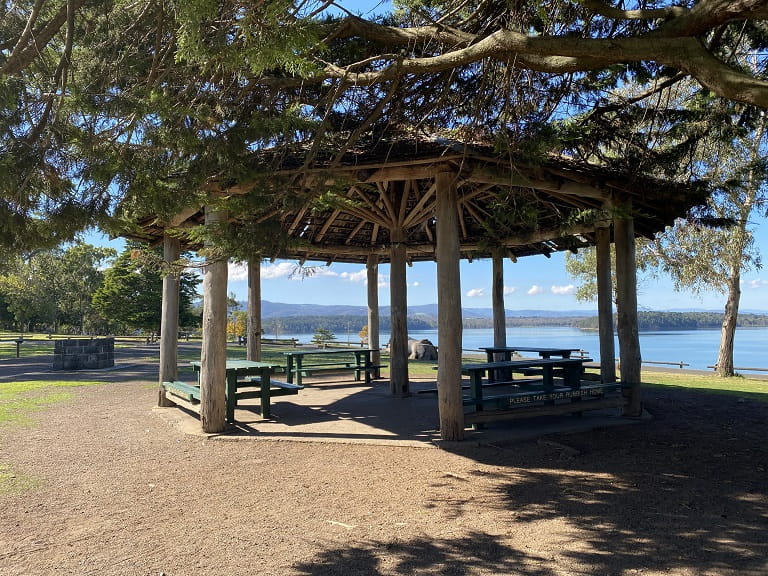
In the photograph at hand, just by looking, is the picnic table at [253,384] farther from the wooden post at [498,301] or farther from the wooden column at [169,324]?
the wooden post at [498,301]

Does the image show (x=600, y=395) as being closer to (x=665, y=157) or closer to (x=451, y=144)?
(x=665, y=157)

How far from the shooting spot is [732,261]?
18234mm

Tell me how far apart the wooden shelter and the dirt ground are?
1372mm

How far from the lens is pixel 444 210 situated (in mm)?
7121

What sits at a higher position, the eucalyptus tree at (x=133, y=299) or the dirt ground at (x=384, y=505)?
the eucalyptus tree at (x=133, y=299)

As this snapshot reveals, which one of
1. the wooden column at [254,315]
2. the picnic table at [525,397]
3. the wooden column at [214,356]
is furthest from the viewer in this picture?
the wooden column at [254,315]

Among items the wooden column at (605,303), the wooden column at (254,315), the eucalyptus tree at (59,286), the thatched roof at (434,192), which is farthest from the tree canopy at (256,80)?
the eucalyptus tree at (59,286)

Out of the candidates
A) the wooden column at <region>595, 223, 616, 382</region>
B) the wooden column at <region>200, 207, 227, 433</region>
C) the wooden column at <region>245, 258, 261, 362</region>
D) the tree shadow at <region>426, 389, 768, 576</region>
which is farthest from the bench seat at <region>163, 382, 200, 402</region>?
the wooden column at <region>595, 223, 616, 382</region>

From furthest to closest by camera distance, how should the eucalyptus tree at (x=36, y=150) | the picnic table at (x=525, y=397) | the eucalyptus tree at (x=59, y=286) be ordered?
1. the eucalyptus tree at (x=59, y=286)
2. the picnic table at (x=525, y=397)
3. the eucalyptus tree at (x=36, y=150)

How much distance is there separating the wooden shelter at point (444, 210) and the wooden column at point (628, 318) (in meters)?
0.02

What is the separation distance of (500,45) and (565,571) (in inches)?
139

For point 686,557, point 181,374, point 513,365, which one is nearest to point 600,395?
point 513,365

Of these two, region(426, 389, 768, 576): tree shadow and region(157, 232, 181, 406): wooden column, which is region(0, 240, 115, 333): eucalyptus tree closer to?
region(157, 232, 181, 406): wooden column

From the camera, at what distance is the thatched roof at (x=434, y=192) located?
5719mm
